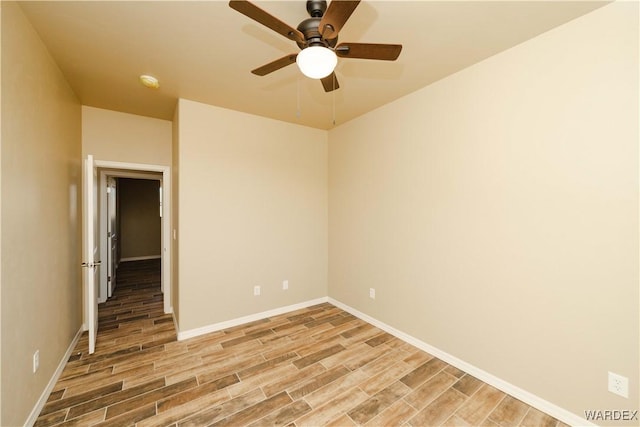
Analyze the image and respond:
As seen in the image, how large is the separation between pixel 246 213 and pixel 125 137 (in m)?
1.83

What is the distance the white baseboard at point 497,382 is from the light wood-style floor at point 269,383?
51mm

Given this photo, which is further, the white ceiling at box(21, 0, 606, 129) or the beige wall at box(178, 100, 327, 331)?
the beige wall at box(178, 100, 327, 331)

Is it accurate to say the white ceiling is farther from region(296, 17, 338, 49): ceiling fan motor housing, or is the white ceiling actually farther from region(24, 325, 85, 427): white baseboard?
region(24, 325, 85, 427): white baseboard

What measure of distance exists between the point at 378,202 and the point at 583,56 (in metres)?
2.05

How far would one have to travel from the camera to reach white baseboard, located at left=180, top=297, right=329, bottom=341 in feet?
9.91

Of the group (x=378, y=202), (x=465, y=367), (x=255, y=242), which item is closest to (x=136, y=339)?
(x=255, y=242)

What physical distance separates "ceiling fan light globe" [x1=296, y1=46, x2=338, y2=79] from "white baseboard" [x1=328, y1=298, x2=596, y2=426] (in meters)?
2.67

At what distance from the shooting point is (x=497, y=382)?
2180 millimetres

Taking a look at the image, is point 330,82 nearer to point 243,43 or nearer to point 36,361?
point 243,43

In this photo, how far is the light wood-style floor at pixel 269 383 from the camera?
187cm

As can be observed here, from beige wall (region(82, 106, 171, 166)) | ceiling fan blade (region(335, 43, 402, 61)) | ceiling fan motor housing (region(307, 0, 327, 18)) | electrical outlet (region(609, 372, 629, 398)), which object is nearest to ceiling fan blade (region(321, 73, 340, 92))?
ceiling fan blade (region(335, 43, 402, 61))

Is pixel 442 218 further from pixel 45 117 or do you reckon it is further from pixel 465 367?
pixel 45 117

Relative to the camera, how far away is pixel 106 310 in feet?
12.5

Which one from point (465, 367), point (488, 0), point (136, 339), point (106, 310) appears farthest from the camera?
point (106, 310)
